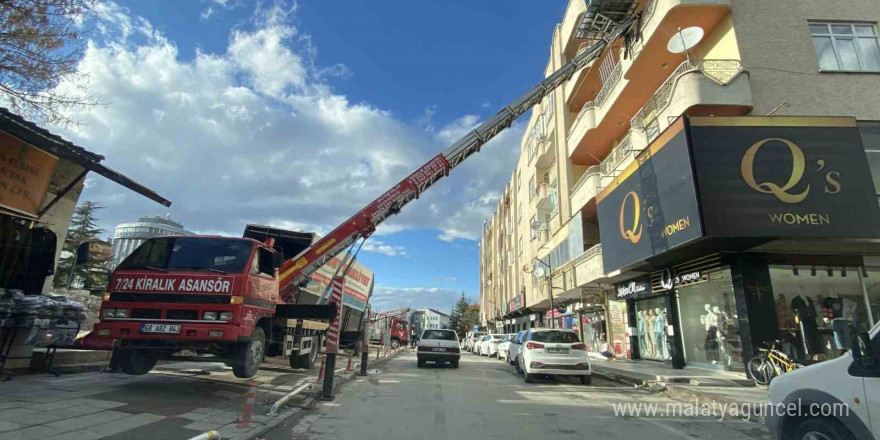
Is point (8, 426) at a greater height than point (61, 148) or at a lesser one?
lesser

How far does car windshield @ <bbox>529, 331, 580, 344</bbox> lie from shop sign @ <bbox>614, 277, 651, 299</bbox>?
635 cm

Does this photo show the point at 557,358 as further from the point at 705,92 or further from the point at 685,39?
the point at 685,39

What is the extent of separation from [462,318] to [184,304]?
279 feet

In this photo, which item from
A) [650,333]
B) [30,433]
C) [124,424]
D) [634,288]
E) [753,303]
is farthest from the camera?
[650,333]

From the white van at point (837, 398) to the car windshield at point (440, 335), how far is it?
14604 mm

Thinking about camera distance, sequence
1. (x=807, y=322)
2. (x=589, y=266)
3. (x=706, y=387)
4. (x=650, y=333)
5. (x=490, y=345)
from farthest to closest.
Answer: (x=490, y=345), (x=589, y=266), (x=650, y=333), (x=807, y=322), (x=706, y=387)

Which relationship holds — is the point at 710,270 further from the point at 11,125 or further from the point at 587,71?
the point at 11,125

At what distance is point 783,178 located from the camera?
12.2 m

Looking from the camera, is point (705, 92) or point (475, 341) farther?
point (475, 341)

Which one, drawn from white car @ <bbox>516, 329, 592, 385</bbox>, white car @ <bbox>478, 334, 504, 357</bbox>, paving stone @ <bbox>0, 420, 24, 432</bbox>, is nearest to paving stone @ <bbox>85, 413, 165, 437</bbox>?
paving stone @ <bbox>0, 420, 24, 432</bbox>

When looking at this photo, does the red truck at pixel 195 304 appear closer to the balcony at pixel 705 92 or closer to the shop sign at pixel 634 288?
the balcony at pixel 705 92

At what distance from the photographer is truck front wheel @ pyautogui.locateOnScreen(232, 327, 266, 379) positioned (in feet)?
25.1

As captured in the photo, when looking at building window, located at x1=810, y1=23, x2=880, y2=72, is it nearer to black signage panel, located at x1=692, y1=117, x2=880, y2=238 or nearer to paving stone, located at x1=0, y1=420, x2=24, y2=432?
black signage panel, located at x1=692, y1=117, x2=880, y2=238

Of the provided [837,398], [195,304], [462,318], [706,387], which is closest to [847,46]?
[706,387]
